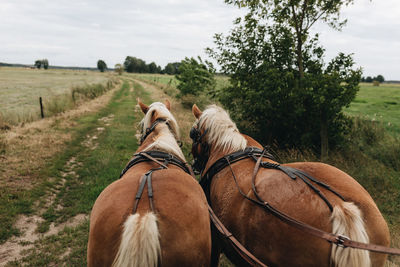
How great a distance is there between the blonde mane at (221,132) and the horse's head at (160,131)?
0.47 meters

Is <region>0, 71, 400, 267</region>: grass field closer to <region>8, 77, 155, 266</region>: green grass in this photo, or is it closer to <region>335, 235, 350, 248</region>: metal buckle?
<region>8, 77, 155, 266</region>: green grass

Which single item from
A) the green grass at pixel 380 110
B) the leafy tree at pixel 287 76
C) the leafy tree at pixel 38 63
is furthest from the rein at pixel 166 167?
the leafy tree at pixel 38 63

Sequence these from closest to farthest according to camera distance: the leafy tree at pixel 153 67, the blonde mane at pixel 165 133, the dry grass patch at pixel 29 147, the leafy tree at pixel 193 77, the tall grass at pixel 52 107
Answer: the blonde mane at pixel 165 133 < the dry grass patch at pixel 29 147 < the tall grass at pixel 52 107 < the leafy tree at pixel 193 77 < the leafy tree at pixel 153 67

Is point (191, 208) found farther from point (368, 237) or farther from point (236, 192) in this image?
point (368, 237)

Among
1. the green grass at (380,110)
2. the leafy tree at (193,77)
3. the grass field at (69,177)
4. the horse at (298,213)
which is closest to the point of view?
the horse at (298,213)

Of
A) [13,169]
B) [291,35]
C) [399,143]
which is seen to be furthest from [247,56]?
[13,169]

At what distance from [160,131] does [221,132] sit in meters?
0.92

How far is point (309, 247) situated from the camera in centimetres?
179

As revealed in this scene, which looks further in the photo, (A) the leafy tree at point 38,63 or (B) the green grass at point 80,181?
(A) the leafy tree at point 38,63

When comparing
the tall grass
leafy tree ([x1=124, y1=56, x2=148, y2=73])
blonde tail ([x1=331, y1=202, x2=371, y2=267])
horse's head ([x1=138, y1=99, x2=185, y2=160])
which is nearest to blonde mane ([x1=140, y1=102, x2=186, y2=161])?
horse's head ([x1=138, y1=99, x2=185, y2=160])

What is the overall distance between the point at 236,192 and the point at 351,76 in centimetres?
515

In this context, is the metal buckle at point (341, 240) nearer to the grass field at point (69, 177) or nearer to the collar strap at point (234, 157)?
the collar strap at point (234, 157)

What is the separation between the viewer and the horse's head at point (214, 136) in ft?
10.1

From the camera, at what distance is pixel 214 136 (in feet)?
10.7
